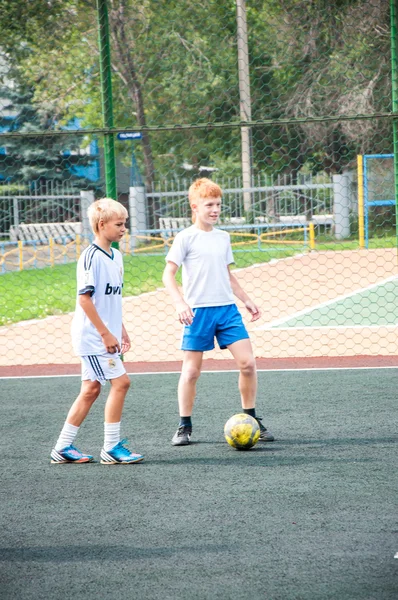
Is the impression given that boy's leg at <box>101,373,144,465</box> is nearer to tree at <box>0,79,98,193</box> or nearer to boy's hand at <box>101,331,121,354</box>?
boy's hand at <box>101,331,121,354</box>

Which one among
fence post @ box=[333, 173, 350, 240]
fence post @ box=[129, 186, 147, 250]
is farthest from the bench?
fence post @ box=[333, 173, 350, 240]

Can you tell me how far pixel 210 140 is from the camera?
84.0 feet

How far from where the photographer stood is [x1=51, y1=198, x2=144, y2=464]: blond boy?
205 inches

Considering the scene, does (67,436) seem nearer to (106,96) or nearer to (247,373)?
(247,373)

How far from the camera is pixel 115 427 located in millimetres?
5344

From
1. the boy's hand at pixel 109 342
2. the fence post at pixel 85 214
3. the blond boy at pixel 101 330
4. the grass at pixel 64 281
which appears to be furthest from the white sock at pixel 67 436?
the fence post at pixel 85 214

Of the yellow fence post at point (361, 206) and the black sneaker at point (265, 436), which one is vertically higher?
the yellow fence post at point (361, 206)

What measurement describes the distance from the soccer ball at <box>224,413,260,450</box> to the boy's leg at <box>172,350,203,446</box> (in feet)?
1.05

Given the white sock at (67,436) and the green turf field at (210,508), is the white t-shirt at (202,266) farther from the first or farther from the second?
the white sock at (67,436)

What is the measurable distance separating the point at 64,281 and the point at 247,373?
46.4 ft

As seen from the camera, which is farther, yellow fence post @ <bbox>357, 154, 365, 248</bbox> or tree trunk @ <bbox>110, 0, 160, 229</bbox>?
yellow fence post @ <bbox>357, 154, 365, 248</bbox>

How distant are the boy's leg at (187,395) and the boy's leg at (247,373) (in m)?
0.25

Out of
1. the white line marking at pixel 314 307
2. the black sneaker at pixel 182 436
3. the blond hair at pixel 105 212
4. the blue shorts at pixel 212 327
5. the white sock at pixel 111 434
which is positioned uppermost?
the blond hair at pixel 105 212

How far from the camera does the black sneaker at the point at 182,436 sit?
577 cm
